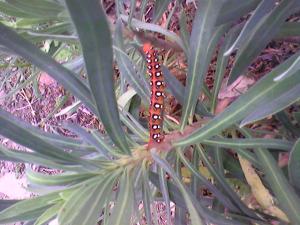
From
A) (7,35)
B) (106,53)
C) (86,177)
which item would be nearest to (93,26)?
(106,53)

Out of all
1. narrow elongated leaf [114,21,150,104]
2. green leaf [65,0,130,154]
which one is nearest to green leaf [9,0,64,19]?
narrow elongated leaf [114,21,150,104]

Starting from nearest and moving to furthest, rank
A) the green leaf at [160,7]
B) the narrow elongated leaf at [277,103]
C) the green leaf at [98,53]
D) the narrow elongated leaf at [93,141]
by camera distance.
Result: the green leaf at [98,53], the narrow elongated leaf at [277,103], the narrow elongated leaf at [93,141], the green leaf at [160,7]

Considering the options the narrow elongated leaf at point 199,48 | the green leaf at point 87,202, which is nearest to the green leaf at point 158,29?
the narrow elongated leaf at point 199,48

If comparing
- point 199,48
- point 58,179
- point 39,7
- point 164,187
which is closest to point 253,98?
point 199,48

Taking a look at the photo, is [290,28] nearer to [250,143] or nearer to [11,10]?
[250,143]

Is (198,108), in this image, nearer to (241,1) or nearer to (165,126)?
(165,126)

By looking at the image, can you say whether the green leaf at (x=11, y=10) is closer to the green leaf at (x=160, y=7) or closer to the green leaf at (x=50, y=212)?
the green leaf at (x=160, y=7)
